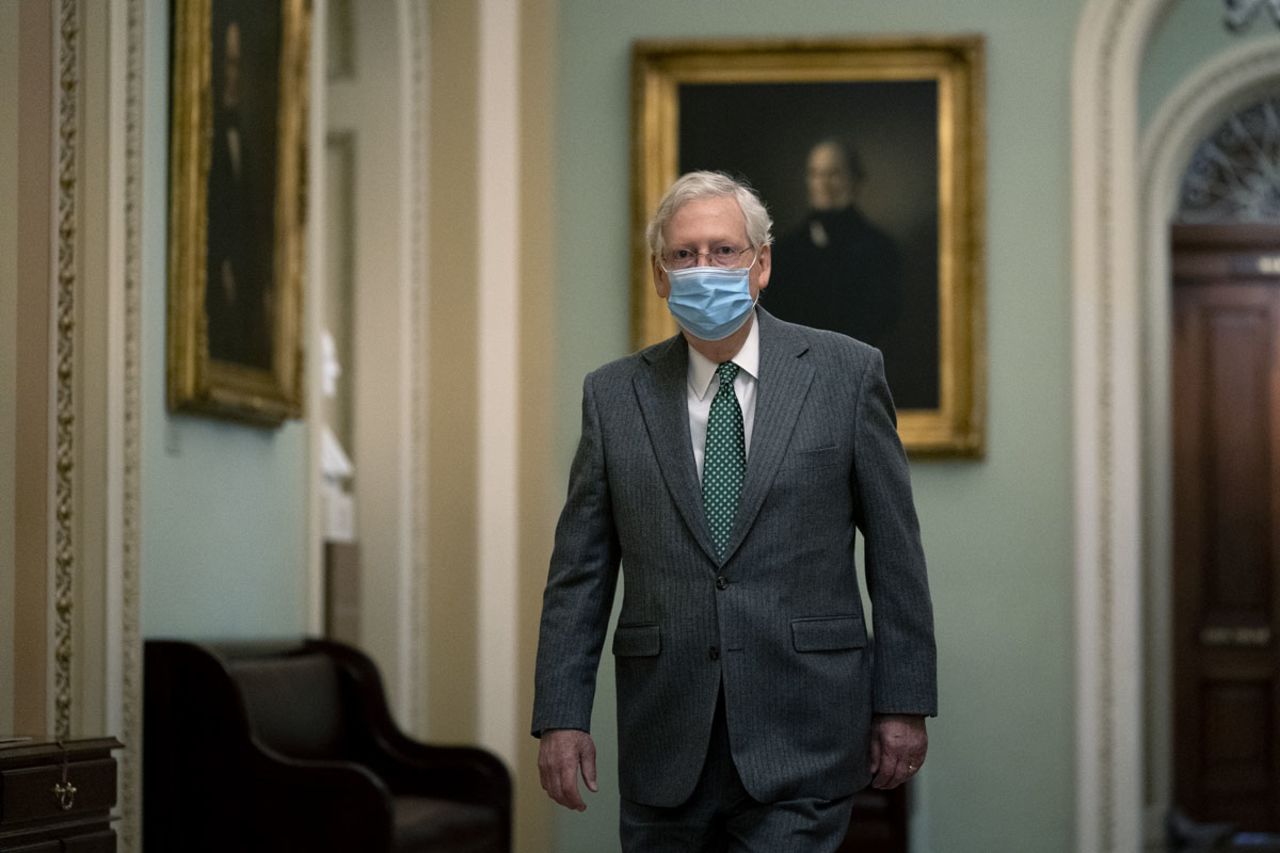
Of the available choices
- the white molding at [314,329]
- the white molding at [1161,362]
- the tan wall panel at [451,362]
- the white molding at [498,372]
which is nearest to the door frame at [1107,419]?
the white molding at [1161,362]

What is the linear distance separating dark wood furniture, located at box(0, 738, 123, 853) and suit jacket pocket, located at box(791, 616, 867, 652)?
5.55 feet

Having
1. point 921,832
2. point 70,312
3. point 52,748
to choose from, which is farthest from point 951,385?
point 52,748

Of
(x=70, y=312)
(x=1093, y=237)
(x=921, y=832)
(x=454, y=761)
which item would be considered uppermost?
(x=1093, y=237)

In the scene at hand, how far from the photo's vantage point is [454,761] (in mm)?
6352

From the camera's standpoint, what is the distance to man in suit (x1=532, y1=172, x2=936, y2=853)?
10.8ft

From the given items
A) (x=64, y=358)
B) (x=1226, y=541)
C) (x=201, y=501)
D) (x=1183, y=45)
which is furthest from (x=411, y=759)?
(x=1183, y=45)

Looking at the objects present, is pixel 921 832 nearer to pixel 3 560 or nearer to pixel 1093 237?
pixel 1093 237

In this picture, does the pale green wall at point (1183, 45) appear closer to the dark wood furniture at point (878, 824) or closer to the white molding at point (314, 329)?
the dark wood furniture at point (878, 824)

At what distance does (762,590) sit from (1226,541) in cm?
789

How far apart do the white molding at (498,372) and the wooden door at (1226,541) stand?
4183 mm

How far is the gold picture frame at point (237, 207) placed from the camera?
18.3ft

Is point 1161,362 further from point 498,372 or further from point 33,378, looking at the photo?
point 33,378

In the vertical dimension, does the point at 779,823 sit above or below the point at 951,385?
below

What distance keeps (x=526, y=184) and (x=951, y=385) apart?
1968mm
